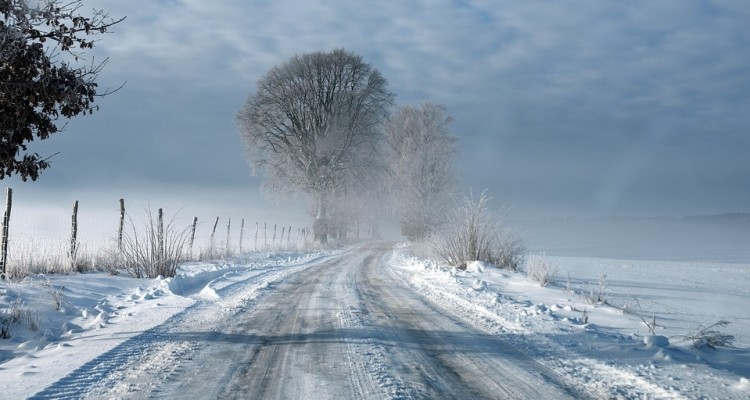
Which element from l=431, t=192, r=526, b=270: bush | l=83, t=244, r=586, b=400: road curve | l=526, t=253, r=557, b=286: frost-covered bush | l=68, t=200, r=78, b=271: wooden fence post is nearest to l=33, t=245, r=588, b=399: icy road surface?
l=83, t=244, r=586, b=400: road curve

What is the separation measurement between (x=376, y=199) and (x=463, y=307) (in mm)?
32476

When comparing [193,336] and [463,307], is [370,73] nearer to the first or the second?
[463,307]

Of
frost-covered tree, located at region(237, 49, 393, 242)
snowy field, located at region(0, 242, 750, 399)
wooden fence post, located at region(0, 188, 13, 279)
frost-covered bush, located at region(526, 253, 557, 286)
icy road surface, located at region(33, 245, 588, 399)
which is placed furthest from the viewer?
frost-covered tree, located at region(237, 49, 393, 242)

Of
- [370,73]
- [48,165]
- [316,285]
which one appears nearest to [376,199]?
[370,73]

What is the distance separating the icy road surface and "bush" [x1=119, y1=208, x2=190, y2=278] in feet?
13.1

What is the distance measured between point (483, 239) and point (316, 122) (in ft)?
60.5

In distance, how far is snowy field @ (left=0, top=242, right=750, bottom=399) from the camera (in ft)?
11.3

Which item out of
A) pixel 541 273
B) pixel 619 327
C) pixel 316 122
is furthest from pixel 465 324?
pixel 316 122

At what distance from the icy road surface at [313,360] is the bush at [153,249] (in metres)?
3.99

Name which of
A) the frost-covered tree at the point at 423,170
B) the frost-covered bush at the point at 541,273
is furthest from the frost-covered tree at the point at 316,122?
the frost-covered bush at the point at 541,273

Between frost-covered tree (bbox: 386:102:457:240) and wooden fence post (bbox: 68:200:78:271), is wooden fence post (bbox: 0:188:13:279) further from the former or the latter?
frost-covered tree (bbox: 386:102:457:240)

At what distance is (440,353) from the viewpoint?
4.35m

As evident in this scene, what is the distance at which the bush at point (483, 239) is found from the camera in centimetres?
1295

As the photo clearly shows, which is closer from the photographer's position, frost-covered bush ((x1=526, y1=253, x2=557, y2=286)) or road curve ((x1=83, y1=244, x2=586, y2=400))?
road curve ((x1=83, y1=244, x2=586, y2=400))
